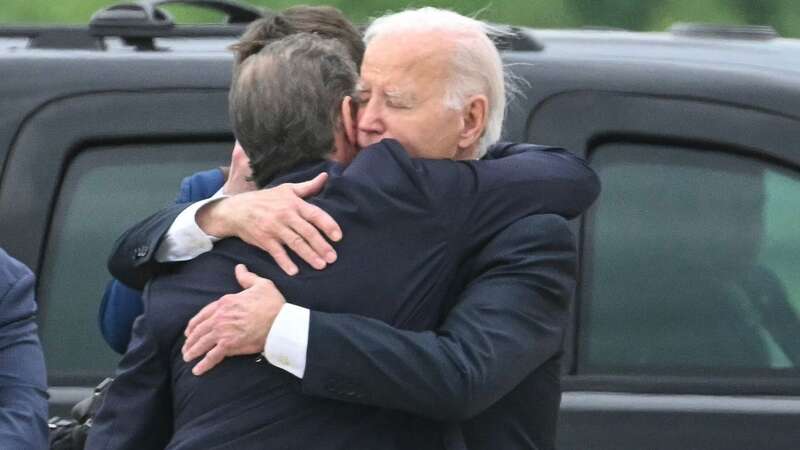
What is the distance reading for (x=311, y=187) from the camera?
244cm

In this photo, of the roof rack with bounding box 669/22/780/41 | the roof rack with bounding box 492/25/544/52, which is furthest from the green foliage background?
the roof rack with bounding box 492/25/544/52

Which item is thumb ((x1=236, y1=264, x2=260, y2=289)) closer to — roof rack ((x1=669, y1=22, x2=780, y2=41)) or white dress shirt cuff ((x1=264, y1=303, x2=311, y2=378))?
white dress shirt cuff ((x1=264, y1=303, x2=311, y2=378))

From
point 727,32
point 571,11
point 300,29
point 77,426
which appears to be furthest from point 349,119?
point 571,11

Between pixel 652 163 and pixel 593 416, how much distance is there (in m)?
0.46

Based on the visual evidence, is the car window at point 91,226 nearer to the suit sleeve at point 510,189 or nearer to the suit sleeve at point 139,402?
the suit sleeve at point 139,402

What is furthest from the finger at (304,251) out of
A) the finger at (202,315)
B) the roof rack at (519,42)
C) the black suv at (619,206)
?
the roof rack at (519,42)

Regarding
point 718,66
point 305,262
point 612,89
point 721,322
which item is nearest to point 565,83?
point 612,89

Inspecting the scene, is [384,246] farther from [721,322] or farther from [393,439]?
[721,322]

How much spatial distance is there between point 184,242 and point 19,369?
1.65 ft

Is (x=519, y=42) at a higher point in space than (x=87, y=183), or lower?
higher

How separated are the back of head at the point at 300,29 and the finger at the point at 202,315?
2.02 ft

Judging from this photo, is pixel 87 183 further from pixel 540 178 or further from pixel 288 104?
pixel 540 178

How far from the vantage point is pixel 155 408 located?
2.52m

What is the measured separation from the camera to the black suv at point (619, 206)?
314 centimetres
